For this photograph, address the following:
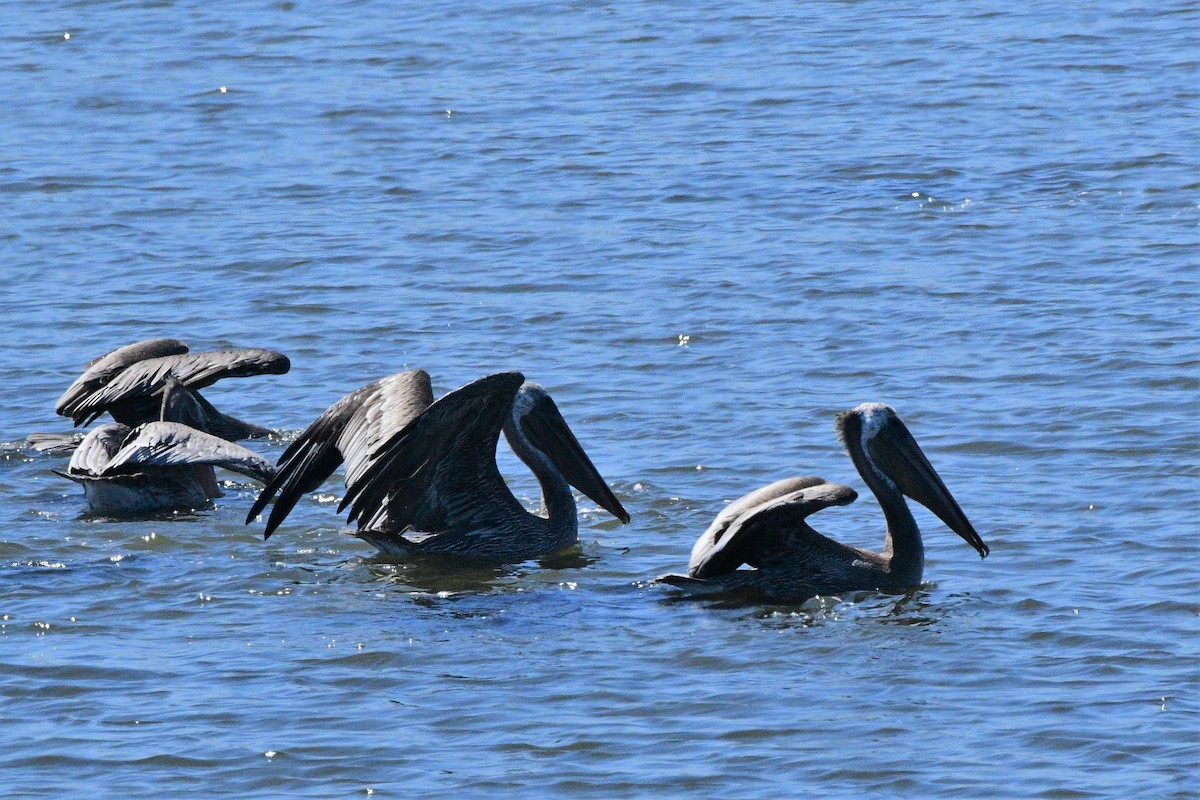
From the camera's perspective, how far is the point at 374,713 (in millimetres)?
6734

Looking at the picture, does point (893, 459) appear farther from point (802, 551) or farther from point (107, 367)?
point (107, 367)

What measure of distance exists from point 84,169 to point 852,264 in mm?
Result: 6306

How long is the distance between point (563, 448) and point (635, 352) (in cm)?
209

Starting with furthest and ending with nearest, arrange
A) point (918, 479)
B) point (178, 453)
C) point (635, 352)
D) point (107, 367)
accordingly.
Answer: point (635, 352)
point (107, 367)
point (178, 453)
point (918, 479)

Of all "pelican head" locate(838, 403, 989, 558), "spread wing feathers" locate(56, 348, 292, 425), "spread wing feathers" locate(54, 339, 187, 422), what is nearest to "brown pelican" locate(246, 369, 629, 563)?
"spread wing feathers" locate(56, 348, 292, 425)

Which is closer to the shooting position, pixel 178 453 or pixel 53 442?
pixel 178 453

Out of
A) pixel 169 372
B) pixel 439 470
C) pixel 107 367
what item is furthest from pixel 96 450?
pixel 439 470

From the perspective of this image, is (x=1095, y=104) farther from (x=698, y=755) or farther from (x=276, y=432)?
(x=698, y=755)

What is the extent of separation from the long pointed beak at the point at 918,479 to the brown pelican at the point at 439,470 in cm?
120

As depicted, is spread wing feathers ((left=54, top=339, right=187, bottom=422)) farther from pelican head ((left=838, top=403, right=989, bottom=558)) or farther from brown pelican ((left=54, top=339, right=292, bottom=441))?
pelican head ((left=838, top=403, right=989, bottom=558))

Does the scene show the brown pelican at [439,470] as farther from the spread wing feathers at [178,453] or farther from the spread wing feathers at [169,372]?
the spread wing feathers at [169,372]

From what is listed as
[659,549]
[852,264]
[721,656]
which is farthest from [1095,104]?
[721,656]

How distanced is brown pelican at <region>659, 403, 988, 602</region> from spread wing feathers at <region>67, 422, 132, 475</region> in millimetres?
2831

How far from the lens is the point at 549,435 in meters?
9.20
